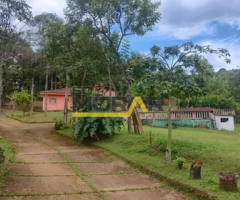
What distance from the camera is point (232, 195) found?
413 cm

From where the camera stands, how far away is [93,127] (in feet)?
31.7

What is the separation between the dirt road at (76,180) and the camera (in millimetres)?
4504

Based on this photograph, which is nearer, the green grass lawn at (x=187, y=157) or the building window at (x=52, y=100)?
the green grass lawn at (x=187, y=157)

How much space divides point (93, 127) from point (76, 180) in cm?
437

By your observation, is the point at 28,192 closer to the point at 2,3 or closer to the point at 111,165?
the point at 111,165

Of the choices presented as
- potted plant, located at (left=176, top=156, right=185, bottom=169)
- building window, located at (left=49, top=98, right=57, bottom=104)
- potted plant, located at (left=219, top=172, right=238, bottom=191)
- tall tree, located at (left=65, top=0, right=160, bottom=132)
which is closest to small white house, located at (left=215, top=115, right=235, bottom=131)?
tall tree, located at (left=65, top=0, right=160, bottom=132)

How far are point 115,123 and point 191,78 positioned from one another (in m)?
4.61

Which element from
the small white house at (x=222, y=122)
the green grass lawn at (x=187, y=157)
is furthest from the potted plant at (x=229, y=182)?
the small white house at (x=222, y=122)

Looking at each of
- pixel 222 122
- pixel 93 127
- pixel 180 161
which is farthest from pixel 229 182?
pixel 222 122

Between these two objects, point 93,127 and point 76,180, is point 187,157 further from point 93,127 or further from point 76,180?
point 93,127

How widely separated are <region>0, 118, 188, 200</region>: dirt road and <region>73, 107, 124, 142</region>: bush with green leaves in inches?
69.7

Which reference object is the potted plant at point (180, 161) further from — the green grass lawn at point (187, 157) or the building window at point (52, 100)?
the building window at point (52, 100)

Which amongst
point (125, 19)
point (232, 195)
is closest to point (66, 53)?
point (125, 19)

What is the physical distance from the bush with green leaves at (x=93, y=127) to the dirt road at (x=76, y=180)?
1771 millimetres
